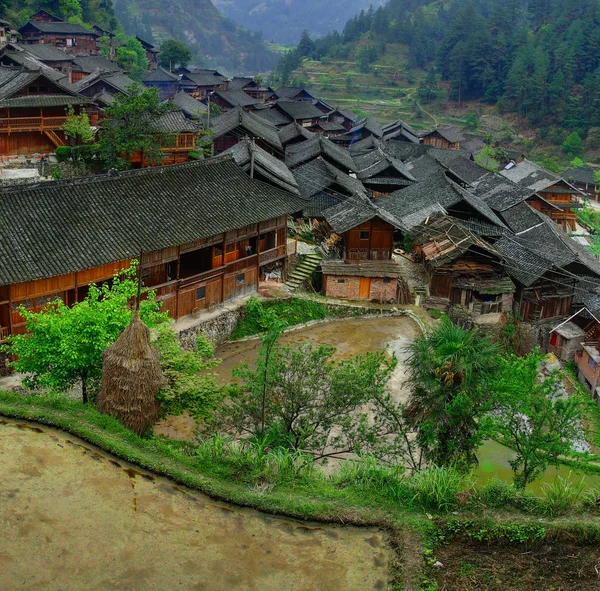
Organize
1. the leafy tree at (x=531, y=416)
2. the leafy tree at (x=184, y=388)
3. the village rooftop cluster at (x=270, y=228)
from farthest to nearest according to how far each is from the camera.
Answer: the village rooftop cluster at (x=270, y=228), the leafy tree at (x=184, y=388), the leafy tree at (x=531, y=416)

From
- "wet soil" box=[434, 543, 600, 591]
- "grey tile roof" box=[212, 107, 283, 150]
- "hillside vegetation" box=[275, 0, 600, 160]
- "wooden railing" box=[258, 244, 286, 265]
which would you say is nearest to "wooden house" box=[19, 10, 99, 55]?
"grey tile roof" box=[212, 107, 283, 150]

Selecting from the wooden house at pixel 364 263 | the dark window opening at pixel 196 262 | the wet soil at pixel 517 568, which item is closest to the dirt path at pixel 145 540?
the wet soil at pixel 517 568

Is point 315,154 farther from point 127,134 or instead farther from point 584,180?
point 584,180

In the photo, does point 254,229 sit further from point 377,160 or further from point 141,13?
point 141,13

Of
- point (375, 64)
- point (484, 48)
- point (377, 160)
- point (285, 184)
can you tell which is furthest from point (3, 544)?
point (375, 64)

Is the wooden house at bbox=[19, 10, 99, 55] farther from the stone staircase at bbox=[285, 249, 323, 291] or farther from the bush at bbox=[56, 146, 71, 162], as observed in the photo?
the stone staircase at bbox=[285, 249, 323, 291]

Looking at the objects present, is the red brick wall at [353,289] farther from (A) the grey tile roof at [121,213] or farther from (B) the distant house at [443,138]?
(B) the distant house at [443,138]
